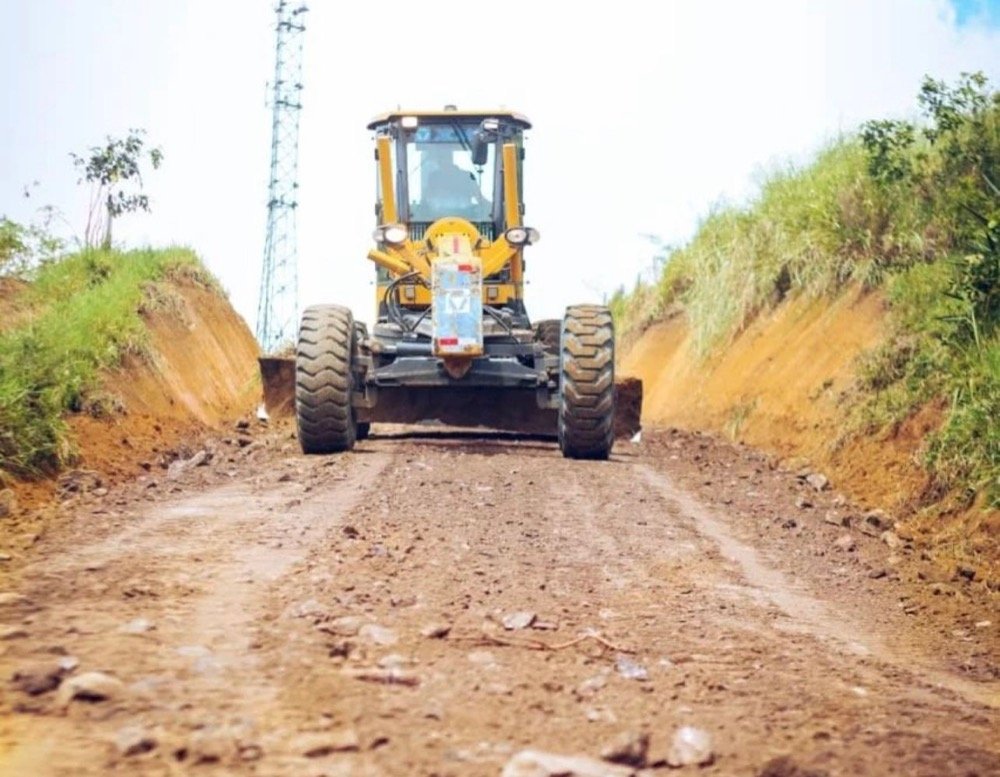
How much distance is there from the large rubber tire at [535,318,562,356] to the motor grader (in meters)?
0.01

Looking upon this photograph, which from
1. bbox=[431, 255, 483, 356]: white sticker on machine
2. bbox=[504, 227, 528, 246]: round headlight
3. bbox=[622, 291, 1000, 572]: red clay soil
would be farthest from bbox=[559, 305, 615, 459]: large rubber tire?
bbox=[622, 291, 1000, 572]: red clay soil

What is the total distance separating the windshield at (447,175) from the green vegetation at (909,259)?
12.3ft

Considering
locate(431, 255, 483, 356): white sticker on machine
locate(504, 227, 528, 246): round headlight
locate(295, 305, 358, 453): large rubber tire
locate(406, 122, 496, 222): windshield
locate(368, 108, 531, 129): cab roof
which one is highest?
locate(368, 108, 531, 129): cab roof

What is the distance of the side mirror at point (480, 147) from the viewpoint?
13500mm

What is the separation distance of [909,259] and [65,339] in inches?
322

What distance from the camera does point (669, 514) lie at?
9023 mm

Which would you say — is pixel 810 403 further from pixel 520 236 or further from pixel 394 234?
pixel 394 234

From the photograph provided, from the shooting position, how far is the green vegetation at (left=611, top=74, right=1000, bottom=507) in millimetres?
9680

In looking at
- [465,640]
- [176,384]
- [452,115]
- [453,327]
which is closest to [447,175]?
[452,115]

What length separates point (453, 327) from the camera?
12398 mm

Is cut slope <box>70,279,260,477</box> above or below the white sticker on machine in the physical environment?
below

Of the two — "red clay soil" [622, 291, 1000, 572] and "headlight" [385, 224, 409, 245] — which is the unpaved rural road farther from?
"headlight" [385, 224, 409, 245]

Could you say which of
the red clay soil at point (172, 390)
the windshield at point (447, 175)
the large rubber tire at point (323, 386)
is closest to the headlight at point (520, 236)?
the windshield at point (447, 175)

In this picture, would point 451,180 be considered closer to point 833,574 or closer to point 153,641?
point 833,574
